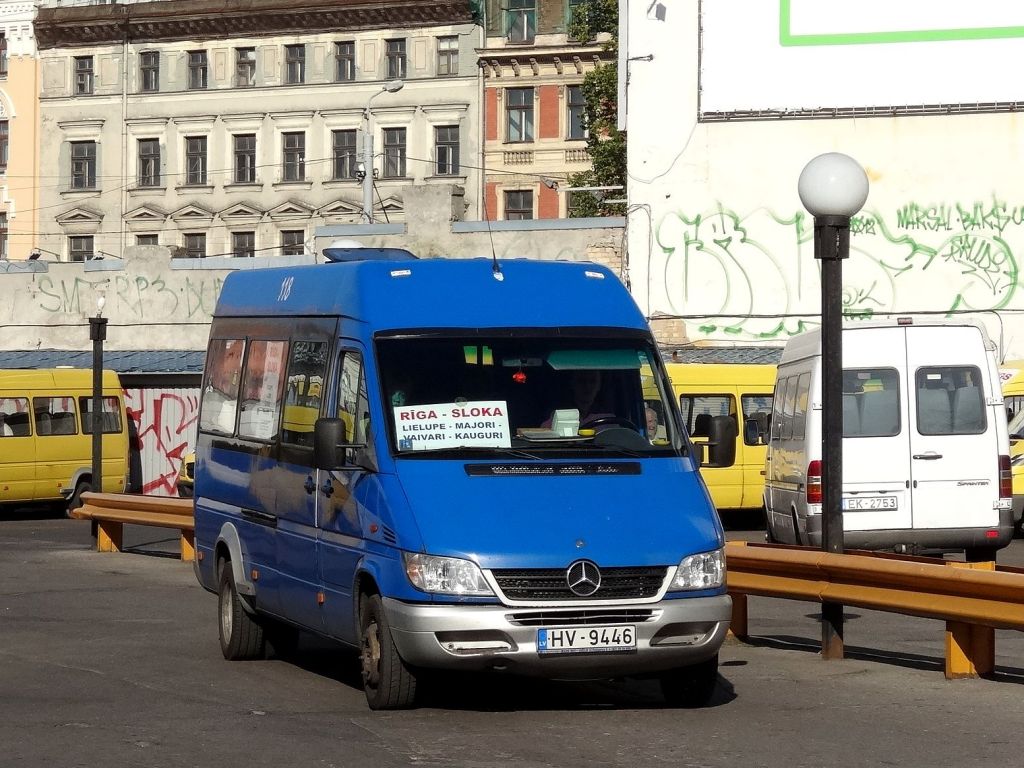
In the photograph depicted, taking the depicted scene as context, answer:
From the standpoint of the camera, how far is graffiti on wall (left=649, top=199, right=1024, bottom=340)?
124 ft

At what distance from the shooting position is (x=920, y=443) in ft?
59.3

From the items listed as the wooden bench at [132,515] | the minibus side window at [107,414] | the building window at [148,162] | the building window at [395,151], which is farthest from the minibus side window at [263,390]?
the building window at [148,162]

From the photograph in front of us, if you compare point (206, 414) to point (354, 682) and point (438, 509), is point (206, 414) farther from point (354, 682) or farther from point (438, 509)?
point (438, 509)

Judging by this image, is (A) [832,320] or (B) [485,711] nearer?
(B) [485,711]

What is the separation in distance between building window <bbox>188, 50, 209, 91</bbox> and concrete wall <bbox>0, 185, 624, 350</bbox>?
27.6 metres

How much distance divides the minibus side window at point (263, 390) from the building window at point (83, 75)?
63579mm

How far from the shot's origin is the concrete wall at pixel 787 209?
3791 centimetres

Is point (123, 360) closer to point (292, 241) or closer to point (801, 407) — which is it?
point (801, 407)

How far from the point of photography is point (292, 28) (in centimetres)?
7038

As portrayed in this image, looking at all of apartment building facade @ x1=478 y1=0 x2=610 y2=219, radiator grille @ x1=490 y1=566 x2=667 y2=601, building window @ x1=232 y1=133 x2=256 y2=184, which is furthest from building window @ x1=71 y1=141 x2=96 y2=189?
radiator grille @ x1=490 y1=566 x2=667 y2=601

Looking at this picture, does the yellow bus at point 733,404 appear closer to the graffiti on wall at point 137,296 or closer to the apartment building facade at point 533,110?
the graffiti on wall at point 137,296

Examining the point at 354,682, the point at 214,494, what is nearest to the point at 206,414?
the point at 214,494

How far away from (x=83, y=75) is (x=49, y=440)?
4450 cm

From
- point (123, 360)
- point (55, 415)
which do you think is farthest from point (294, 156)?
point (55, 415)
